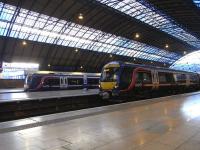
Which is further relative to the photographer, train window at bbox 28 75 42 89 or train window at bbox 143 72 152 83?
train window at bbox 28 75 42 89

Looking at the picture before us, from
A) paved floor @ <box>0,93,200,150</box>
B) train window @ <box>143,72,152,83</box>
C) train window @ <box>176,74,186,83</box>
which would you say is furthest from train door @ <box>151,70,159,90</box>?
paved floor @ <box>0,93,200,150</box>

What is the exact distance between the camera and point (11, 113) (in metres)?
17.0

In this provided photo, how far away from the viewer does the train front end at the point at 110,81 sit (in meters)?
20.3

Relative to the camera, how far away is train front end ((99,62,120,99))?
2030 centimetres

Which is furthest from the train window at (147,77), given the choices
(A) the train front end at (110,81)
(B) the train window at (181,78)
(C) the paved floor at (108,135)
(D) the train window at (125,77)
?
(C) the paved floor at (108,135)

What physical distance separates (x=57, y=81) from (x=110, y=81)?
50.9ft

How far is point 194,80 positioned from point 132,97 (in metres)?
24.8

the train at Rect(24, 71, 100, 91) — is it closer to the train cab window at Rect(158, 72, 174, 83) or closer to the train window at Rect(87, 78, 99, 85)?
the train window at Rect(87, 78, 99, 85)

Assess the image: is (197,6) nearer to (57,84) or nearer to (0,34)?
(57,84)

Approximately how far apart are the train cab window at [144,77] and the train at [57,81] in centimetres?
1418

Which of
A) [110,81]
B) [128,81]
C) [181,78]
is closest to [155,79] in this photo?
[128,81]

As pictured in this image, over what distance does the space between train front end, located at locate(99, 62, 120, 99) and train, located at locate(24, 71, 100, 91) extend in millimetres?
13055

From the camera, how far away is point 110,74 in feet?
69.3

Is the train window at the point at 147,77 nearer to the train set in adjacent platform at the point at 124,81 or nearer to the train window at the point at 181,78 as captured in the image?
the train set in adjacent platform at the point at 124,81
